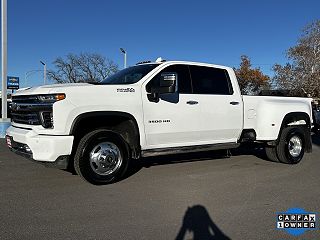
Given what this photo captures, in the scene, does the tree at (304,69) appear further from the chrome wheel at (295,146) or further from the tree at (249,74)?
the chrome wheel at (295,146)

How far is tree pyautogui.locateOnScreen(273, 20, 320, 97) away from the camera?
149 feet

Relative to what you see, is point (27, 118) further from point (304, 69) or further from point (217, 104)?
point (304, 69)

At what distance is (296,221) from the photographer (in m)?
4.43

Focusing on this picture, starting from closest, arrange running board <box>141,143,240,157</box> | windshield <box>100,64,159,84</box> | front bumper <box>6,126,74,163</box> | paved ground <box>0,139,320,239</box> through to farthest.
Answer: paved ground <box>0,139,320,239</box> < front bumper <box>6,126,74,163</box> < running board <box>141,143,240,157</box> < windshield <box>100,64,159,84</box>

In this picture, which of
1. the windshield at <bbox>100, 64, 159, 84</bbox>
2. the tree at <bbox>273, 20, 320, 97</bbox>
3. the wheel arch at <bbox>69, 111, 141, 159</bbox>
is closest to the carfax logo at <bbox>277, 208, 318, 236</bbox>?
the wheel arch at <bbox>69, 111, 141, 159</bbox>

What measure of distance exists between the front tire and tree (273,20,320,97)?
4500cm

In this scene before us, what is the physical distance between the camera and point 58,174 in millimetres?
6469

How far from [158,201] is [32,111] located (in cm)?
231

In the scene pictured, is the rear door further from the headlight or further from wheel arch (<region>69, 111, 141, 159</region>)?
the headlight

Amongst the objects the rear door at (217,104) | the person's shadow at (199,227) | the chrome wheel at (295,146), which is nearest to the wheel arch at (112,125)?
the rear door at (217,104)

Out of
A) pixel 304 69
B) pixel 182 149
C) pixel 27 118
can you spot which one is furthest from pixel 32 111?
pixel 304 69

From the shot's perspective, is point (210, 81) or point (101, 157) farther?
point (210, 81)

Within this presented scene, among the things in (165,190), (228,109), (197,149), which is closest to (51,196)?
(165,190)

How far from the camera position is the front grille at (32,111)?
204 inches
